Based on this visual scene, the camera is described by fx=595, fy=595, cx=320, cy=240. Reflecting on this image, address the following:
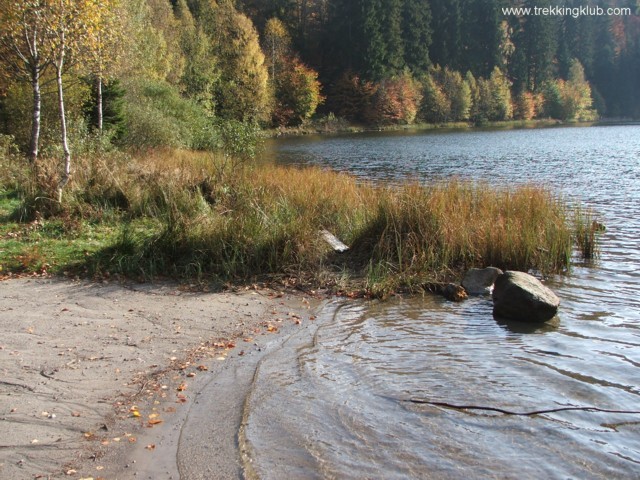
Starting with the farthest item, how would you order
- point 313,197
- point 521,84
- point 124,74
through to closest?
point 521,84 → point 124,74 → point 313,197

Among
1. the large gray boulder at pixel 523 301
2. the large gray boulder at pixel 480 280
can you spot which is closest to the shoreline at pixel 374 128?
the large gray boulder at pixel 480 280

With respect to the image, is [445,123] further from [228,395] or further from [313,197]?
[228,395]

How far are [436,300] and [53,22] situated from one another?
37.4 ft

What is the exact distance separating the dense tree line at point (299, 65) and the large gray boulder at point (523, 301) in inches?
398

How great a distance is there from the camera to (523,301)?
7.78 meters

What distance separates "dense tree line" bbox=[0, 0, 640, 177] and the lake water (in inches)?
378

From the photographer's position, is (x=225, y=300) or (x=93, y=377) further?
(x=225, y=300)

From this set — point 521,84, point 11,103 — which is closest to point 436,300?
point 11,103

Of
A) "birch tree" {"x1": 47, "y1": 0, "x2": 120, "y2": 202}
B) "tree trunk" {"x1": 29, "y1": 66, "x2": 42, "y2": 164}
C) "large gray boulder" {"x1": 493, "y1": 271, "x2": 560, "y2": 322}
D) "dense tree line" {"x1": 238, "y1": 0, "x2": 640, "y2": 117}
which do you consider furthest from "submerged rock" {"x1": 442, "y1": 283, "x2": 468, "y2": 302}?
"dense tree line" {"x1": 238, "y1": 0, "x2": 640, "y2": 117}

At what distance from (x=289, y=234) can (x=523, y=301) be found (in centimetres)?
389

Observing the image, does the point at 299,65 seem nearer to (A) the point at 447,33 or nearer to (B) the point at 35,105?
(A) the point at 447,33

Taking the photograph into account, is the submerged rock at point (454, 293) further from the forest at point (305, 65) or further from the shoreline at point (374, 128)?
the shoreline at point (374, 128)

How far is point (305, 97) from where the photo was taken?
73.8 m

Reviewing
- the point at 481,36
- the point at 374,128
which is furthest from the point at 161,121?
the point at 481,36
